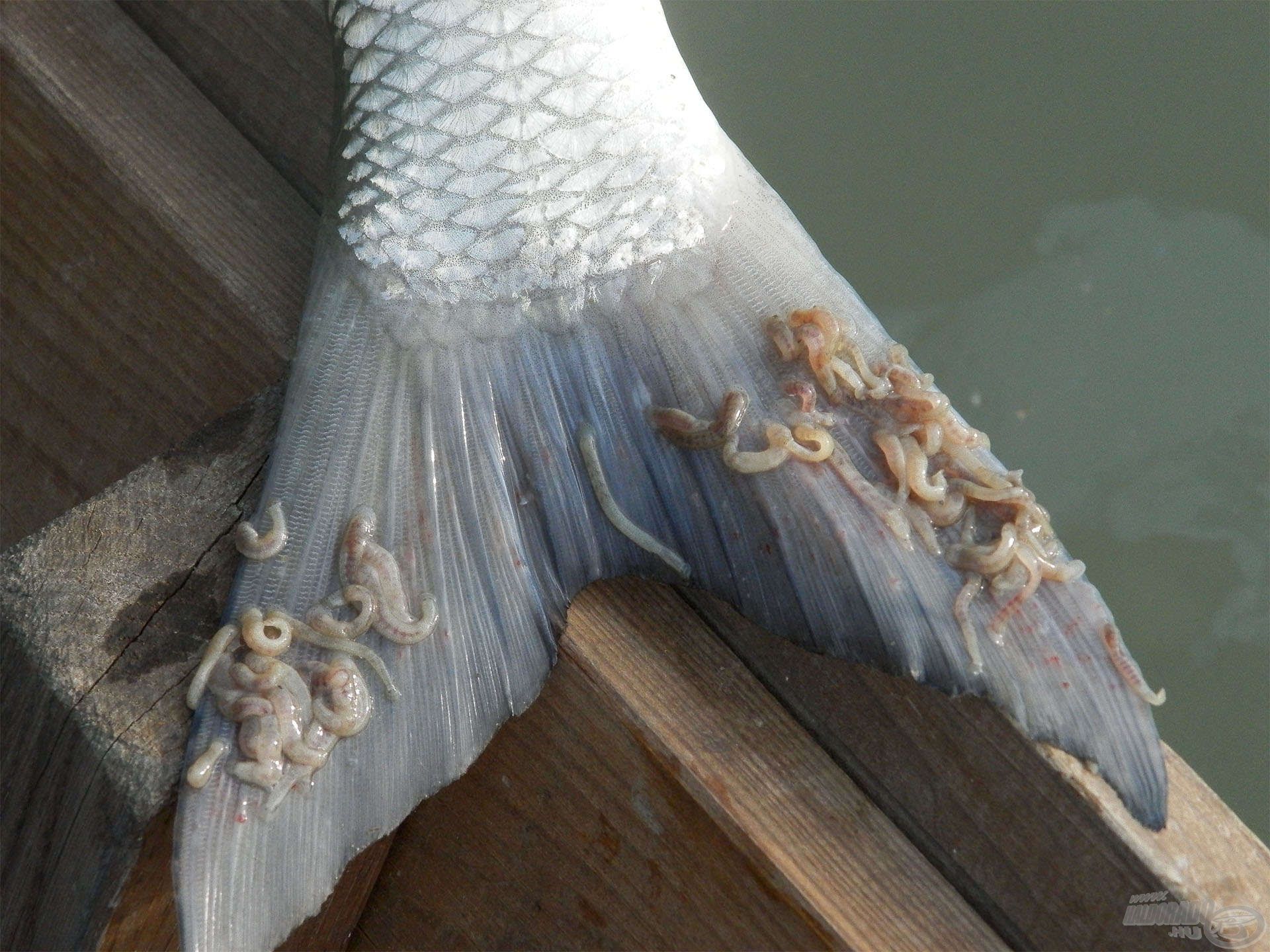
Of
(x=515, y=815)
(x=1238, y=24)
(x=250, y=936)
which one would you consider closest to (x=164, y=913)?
(x=250, y=936)

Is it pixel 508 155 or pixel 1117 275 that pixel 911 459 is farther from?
pixel 1117 275

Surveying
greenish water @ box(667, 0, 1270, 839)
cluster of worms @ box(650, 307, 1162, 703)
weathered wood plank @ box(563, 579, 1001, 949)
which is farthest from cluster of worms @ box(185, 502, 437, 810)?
greenish water @ box(667, 0, 1270, 839)

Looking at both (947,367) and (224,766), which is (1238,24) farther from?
(224,766)

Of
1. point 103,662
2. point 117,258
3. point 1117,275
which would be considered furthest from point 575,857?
point 1117,275

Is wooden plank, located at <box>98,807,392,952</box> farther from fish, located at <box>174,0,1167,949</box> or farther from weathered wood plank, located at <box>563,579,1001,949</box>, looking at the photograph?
weathered wood plank, located at <box>563,579,1001,949</box>

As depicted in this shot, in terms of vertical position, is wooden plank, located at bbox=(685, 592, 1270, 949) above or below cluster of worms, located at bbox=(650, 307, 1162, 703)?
below
